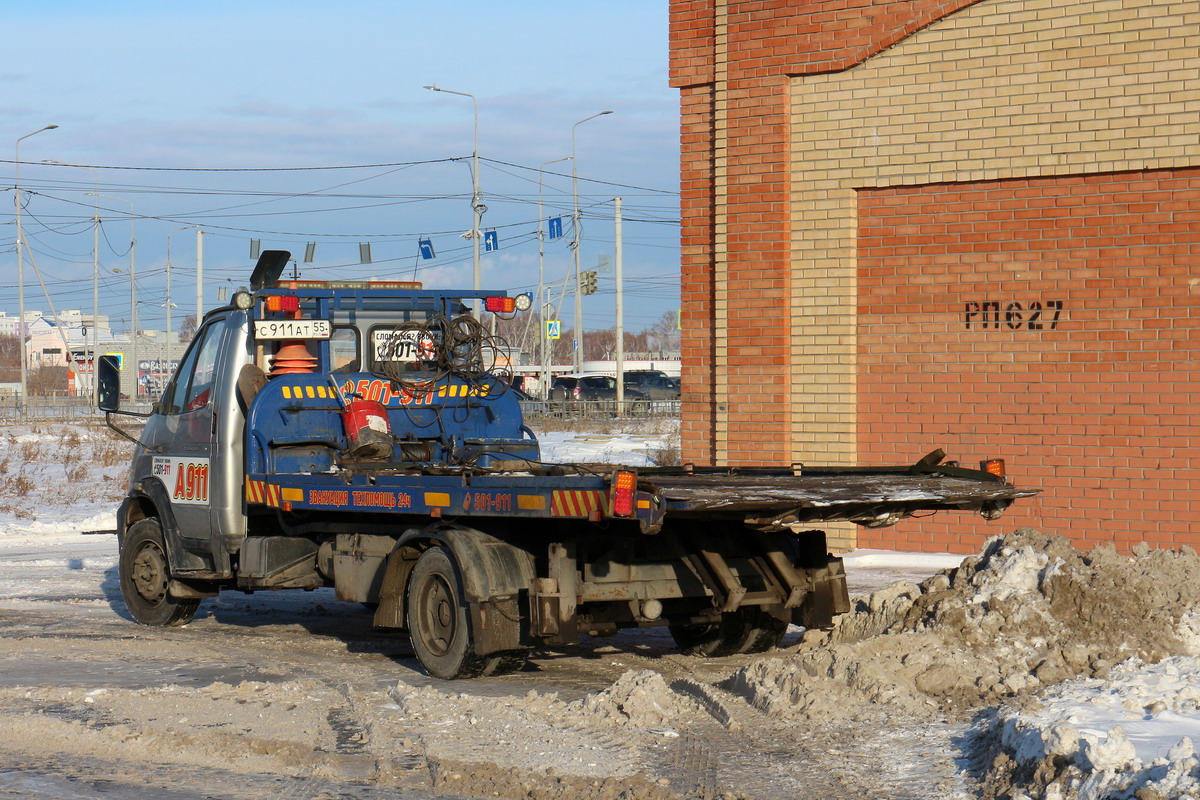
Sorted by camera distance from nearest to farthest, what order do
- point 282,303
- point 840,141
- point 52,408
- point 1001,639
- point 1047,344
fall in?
point 1001,639 < point 282,303 < point 1047,344 < point 840,141 < point 52,408

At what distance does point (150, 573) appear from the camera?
10.7 metres

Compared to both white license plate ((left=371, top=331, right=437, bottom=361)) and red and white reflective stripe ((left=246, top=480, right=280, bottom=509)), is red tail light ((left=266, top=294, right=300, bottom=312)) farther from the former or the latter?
red and white reflective stripe ((left=246, top=480, right=280, bottom=509))

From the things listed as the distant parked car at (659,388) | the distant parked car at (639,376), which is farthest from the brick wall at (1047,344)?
the distant parked car at (639,376)

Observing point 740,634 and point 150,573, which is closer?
point 740,634

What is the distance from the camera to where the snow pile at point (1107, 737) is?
5.11 m

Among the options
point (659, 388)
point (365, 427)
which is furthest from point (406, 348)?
point (659, 388)

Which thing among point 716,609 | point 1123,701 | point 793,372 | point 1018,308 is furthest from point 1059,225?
point 1123,701

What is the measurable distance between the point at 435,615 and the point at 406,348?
2720mm

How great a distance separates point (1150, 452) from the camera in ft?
40.6

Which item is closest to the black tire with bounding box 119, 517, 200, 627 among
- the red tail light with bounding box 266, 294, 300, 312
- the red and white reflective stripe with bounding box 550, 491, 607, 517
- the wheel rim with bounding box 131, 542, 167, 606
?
the wheel rim with bounding box 131, 542, 167, 606

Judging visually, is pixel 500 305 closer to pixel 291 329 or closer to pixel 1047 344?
pixel 291 329

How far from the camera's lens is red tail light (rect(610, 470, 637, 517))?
6703 mm

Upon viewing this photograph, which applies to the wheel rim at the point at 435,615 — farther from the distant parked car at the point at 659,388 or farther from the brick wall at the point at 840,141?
the distant parked car at the point at 659,388

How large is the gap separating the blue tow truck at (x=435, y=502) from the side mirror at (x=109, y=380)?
1.1 inches
